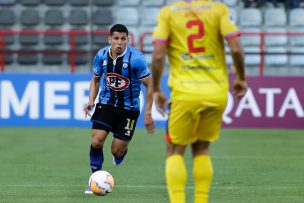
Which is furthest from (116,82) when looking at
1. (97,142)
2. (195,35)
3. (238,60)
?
(238,60)

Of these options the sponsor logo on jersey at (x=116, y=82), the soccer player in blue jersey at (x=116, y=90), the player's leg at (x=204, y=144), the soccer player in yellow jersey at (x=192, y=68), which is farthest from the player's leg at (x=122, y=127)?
the soccer player in yellow jersey at (x=192, y=68)

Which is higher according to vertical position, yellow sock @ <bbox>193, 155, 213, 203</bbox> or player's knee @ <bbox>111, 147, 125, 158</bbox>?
yellow sock @ <bbox>193, 155, 213, 203</bbox>

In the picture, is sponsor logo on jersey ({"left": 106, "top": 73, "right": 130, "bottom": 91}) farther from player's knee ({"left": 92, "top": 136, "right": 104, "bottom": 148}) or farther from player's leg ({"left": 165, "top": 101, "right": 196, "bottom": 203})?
player's leg ({"left": 165, "top": 101, "right": 196, "bottom": 203})

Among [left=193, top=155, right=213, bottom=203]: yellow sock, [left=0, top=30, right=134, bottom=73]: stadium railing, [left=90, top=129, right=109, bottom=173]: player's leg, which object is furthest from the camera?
[left=0, top=30, right=134, bottom=73]: stadium railing

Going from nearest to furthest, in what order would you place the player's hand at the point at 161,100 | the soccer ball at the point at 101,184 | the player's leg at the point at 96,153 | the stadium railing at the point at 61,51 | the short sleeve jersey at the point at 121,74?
the player's hand at the point at 161,100
the soccer ball at the point at 101,184
the player's leg at the point at 96,153
the short sleeve jersey at the point at 121,74
the stadium railing at the point at 61,51

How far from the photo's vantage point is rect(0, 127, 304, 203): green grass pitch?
32.9 ft

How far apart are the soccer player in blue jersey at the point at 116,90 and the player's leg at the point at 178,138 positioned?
2928 millimetres

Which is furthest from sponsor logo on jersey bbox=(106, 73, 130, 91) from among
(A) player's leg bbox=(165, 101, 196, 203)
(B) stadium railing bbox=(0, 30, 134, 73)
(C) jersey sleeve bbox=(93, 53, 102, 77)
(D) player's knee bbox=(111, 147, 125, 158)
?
(B) stadium railing bbox=(0, 30, 134, 73)

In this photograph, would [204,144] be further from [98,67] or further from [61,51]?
[61,51]

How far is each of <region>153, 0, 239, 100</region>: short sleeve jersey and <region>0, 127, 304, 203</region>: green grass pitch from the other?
7.34ft

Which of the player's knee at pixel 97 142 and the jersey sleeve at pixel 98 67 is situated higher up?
the jersey sleeve at pixel 98 67

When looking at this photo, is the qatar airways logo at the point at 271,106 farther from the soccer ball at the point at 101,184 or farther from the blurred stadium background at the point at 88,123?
the soccer ball at the point at 101,184

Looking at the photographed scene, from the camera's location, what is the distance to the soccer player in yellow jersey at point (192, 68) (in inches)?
299

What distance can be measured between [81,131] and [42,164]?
18.1 ft
